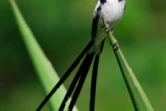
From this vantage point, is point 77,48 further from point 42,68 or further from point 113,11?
point 113,11

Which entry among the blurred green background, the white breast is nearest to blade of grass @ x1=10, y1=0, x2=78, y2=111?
the white breast

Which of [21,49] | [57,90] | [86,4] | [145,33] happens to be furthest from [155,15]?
[57,90]

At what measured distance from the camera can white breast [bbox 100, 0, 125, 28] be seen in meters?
0.99

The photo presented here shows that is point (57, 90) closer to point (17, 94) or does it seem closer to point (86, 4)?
point (17, 94)

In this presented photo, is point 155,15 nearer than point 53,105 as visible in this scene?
No

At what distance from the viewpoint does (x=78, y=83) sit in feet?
3.62

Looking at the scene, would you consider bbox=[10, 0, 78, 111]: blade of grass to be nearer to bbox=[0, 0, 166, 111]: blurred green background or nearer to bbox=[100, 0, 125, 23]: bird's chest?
bbox=[100, 0, 125, 23]: bird's chest

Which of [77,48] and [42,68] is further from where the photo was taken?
[77,48]

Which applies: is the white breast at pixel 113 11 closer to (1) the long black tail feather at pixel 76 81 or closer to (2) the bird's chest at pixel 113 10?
(2) the bird's chest at pixel 113 10

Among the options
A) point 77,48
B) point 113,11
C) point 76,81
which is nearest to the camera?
point 113,11

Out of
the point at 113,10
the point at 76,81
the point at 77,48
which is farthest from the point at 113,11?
the point at 77,48

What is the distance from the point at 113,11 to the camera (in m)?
0.99

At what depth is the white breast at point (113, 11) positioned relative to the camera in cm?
99

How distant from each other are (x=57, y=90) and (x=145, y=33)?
1.57 meters
